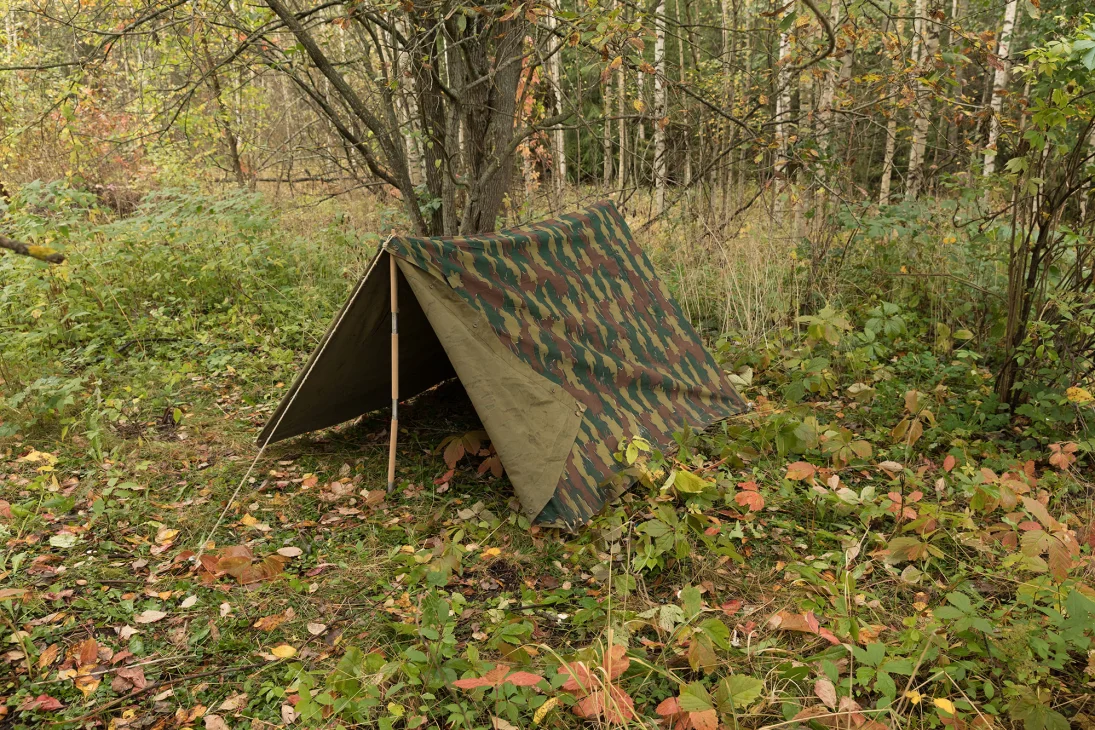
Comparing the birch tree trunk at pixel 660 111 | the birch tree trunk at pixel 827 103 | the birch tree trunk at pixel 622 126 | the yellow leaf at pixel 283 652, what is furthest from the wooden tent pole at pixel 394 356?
the birch tree trunk at pixel 827 103

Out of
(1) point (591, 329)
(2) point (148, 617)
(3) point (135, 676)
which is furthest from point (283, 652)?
(1) point (591, 329)

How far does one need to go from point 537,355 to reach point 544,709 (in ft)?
5.61

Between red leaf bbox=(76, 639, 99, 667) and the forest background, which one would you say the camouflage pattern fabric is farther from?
red leaf bbox=(76, 639, 99, 667)

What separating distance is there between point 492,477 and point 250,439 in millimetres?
1512

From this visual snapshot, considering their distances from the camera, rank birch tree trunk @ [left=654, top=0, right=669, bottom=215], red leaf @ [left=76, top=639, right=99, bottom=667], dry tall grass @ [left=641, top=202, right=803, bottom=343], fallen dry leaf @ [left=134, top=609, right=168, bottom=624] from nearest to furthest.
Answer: red leaf @ [left=76, top=639, right=99, bottom=667] → fallen dry leaf @ [left=134, top=609, right=168, bottom=624] → birch tree trunk @ [left=654, top=0, right=669, bottom=215] → dry tall grass @ [left=641, top=202, right=803, bottom=343]

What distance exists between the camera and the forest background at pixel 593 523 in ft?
7.39

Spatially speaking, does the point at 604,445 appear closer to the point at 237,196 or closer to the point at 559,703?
the point at 559,703

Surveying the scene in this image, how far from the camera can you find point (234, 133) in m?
7.97

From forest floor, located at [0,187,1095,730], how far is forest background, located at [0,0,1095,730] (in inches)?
0.6

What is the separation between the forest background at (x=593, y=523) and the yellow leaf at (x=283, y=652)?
0.01 metres

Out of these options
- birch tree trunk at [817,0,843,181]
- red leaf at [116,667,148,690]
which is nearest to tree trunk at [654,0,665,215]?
birch tree trunk at [817,0,843,181]

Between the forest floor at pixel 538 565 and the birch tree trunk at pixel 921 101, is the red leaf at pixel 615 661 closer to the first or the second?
the forest floor at pixel 538 565

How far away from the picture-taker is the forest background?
225 cm

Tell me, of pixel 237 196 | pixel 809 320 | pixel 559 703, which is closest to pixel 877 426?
pixel 809 320
